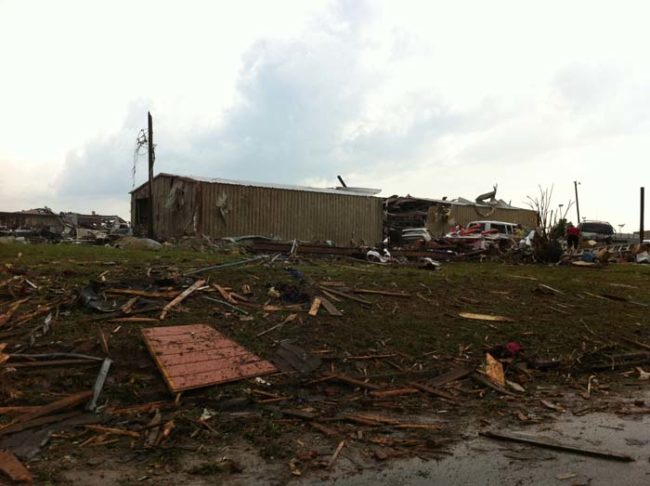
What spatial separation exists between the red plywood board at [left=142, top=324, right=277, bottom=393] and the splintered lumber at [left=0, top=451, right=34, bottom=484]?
1.61m

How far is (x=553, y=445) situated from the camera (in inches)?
169

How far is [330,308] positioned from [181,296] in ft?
8.01

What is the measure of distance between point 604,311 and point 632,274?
24.8ft

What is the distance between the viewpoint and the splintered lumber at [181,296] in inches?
292

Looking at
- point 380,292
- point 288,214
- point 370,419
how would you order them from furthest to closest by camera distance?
point 288,214, point 380,292, point 370,419

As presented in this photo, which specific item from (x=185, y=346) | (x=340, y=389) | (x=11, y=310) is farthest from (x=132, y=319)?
(x=340, y=389)

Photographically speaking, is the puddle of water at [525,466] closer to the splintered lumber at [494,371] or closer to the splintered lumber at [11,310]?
the splintered lumber at [494,371]

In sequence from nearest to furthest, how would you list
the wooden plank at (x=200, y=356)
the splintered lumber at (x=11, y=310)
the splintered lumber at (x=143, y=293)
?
the wooden plank at (x=200, y=356), the splintered lumber at (x=11, y=310), the splintered lumber at (x=143, y=293)

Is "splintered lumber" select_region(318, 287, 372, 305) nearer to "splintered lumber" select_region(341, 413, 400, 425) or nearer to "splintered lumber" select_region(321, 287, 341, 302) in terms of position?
"splintered lumber" select_region(321, 287, 341, 302)

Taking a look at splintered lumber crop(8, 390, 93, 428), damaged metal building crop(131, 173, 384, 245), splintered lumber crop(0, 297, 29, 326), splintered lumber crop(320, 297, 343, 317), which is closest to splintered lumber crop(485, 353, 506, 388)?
splintered lumber crop(320, 297, 343, 317)

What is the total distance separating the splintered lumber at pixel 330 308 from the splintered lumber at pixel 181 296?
220 centimetres

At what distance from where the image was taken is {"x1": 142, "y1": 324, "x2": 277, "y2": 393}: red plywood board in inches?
215

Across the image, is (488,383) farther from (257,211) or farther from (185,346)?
(257,211)

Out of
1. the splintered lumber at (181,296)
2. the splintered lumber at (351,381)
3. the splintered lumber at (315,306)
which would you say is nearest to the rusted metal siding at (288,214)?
the splintered lumber at (181,296)
